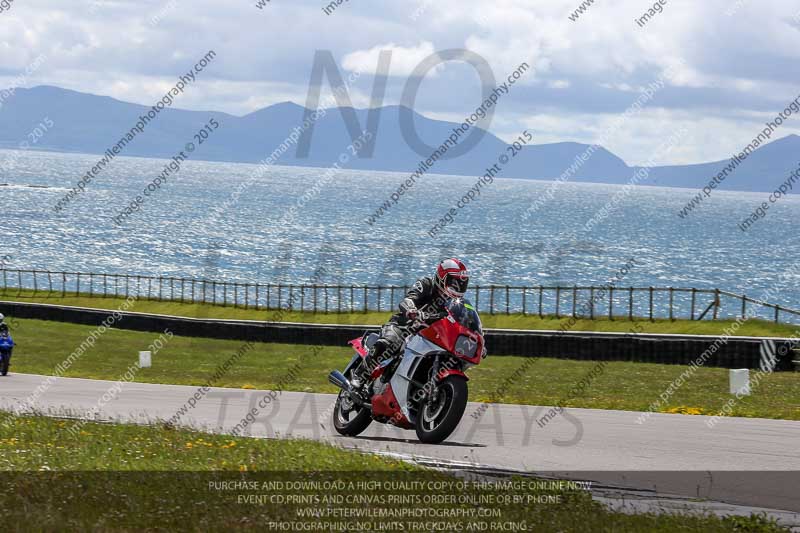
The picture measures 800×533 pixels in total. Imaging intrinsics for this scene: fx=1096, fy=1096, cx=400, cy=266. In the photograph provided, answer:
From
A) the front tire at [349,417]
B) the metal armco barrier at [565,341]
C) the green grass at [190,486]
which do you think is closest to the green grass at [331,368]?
the metal armco barrier at [565,341]

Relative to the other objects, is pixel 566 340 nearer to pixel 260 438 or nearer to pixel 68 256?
pixel 260 438

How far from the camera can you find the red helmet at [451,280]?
1207 centimetres

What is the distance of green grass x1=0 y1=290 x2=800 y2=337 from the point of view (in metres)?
37.0

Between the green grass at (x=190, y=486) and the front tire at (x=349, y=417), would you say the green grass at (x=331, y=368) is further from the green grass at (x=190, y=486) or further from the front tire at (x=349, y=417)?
the green grass at (x=190, y=486)

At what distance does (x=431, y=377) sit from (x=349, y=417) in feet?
7.14

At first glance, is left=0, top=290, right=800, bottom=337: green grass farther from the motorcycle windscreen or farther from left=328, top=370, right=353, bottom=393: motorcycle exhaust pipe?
the motorcycle windscreen

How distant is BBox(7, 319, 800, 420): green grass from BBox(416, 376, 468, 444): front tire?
704 centimetres

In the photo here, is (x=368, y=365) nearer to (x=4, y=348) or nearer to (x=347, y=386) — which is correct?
(x=347, y=386)

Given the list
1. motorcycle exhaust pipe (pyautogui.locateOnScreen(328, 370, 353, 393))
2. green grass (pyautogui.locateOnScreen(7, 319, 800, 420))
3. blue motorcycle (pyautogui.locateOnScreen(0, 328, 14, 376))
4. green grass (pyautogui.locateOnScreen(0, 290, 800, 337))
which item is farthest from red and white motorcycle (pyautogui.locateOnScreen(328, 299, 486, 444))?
green grass (pyautogui.locateOnScreen(0, 290, 800, 337))

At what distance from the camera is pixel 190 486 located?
9320mm

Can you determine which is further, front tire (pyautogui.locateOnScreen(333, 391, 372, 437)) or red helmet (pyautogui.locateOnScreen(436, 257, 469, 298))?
front tire (pyautogui.locateOnScreen(333, 391, 372, 437))

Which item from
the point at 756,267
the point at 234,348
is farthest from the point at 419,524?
the point at 756,267

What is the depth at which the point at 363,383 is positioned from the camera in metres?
13.2

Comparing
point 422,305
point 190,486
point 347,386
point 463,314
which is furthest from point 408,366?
point 190,486
